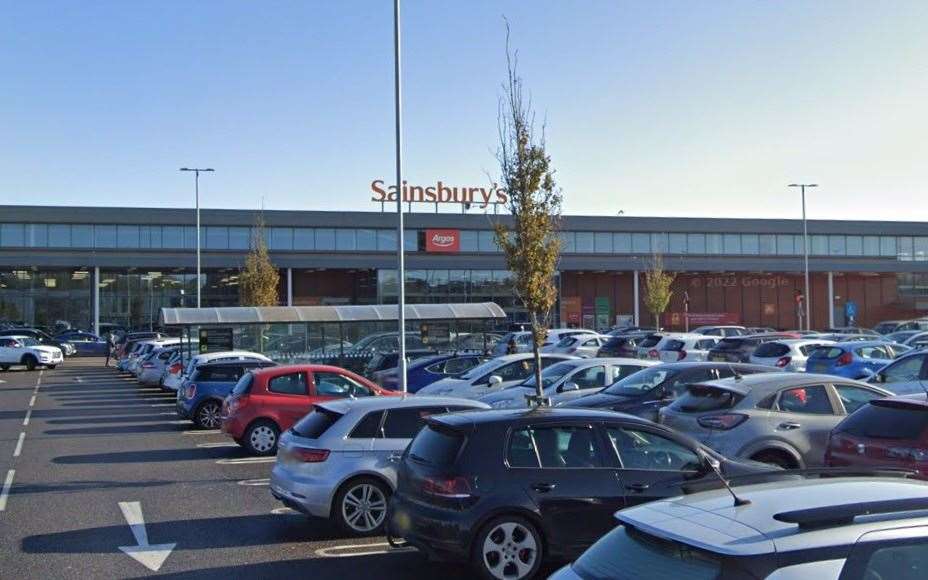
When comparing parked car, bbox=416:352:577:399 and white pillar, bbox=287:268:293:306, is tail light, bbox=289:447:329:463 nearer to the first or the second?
parked car, bbox=416:352:577:399

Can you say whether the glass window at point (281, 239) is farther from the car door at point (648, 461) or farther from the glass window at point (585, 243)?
the car door at point (648, 461)

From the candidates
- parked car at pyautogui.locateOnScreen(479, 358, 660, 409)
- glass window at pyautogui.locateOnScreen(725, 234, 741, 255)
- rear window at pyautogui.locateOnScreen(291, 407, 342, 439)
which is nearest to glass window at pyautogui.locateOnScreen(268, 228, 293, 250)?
glass window at pyautogui.locateOnScreen(725, 234, 741, 255)

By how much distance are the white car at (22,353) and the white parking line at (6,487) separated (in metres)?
31.5

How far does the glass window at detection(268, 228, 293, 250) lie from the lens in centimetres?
6088

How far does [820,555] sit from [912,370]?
15004 millimetres

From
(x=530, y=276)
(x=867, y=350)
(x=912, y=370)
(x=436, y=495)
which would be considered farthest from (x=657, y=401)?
(x=867, y=350)

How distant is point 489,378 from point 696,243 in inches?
1977

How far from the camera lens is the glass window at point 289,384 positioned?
16.2 m

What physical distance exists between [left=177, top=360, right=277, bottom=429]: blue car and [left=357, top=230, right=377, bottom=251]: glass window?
41.9 m

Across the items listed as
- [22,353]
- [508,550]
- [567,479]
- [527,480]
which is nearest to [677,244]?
[22,353]

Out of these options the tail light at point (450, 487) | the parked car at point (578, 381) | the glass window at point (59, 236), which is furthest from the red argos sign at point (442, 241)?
the tail light at point (450, 487)

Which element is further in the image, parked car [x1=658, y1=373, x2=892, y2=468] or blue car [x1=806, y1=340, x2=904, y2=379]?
blue car [x1=806, y1=340, x2=904, y2=379]

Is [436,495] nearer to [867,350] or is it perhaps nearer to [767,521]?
[767,521]

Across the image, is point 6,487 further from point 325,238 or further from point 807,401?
point 325,238
